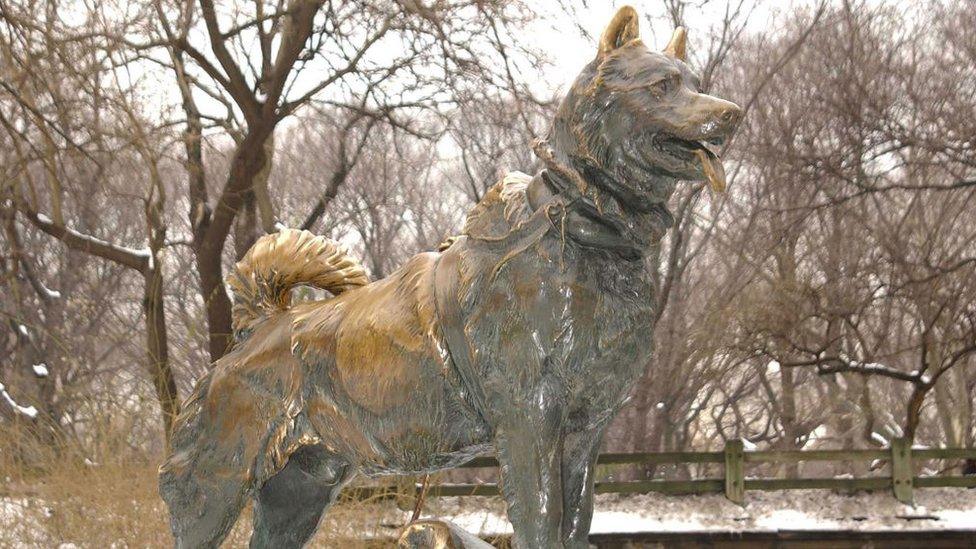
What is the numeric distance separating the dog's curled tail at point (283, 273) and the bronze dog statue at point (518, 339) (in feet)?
0.36

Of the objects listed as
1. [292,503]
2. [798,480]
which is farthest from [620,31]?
[798,480]

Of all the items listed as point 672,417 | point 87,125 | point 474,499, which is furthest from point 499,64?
point 672,417

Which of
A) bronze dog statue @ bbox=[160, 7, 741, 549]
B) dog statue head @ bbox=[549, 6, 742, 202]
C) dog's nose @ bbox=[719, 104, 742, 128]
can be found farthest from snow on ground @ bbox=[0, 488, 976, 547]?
dog's nose @ bbox=[719, 104, 742, 128]

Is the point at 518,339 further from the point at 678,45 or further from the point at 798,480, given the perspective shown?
the point at 798,480

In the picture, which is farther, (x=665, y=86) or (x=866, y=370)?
(x=866, y=370)

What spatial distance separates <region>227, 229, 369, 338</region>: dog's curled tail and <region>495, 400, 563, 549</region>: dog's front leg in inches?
26.1

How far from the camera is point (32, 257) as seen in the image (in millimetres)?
11953

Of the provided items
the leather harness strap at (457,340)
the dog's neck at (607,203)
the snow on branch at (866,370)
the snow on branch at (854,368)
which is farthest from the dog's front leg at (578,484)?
the snow on branch at (866,370)

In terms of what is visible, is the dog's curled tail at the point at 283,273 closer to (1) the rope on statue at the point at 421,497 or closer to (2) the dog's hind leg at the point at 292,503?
(2) the dog's hind leg at the point at 292,503

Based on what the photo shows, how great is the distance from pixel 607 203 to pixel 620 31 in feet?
0.94

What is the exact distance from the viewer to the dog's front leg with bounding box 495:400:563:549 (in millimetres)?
1733

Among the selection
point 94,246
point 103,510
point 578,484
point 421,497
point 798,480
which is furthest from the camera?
point 798,480

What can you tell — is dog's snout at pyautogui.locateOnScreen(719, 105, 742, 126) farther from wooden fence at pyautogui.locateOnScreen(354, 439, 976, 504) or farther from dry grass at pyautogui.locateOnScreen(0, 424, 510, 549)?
wooden fence at pyautogui.locateOnScreen(354, 439, 976, 504)

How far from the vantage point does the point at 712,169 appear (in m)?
1.64
